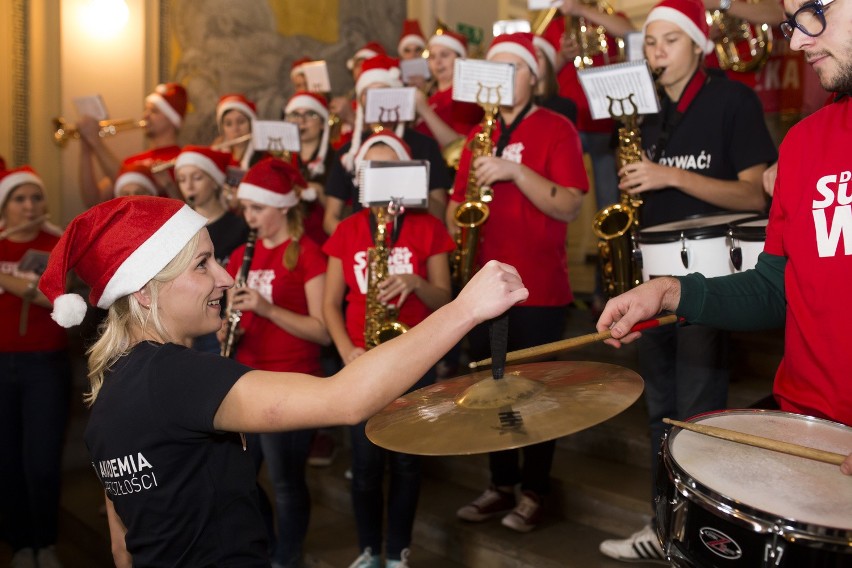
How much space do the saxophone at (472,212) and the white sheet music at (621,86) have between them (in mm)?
510

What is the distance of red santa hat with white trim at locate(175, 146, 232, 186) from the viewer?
5.05 meters

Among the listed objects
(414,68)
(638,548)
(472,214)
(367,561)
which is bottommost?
(367,561)

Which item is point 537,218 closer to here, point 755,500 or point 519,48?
point 519,48

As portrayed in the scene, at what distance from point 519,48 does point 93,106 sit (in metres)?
3.78

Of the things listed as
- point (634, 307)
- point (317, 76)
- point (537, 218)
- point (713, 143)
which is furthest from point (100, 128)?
point (634, 307)

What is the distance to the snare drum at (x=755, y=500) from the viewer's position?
4.80 feet

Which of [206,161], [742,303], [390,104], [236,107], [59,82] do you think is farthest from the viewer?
[59,82]

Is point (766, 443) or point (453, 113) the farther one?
point (453, 113)

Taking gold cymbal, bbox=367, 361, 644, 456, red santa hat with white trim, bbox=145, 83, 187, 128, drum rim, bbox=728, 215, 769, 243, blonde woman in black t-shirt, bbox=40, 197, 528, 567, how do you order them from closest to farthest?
gold cymbal, bbox=367, 361, 644, 456, blonde woman in black t-shirt, bbox=40, 197, 528, 567, drum rim, bbox=728, 215, 769, 243, red santa hat with white trim, bbox=145, 83, 187, 128

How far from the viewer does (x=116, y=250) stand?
2.04m

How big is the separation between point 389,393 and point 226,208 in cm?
392

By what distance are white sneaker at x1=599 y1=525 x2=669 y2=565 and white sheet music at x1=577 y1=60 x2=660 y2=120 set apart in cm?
177

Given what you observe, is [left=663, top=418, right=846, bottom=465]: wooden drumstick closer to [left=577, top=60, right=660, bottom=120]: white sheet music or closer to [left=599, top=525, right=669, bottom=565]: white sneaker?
[left=599, top=525, right=669, bottom=565]: white sneaker

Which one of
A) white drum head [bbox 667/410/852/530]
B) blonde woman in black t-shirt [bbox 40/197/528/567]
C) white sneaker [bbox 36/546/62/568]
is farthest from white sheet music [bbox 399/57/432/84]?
white drum head [bbox 667/410/852/530]
